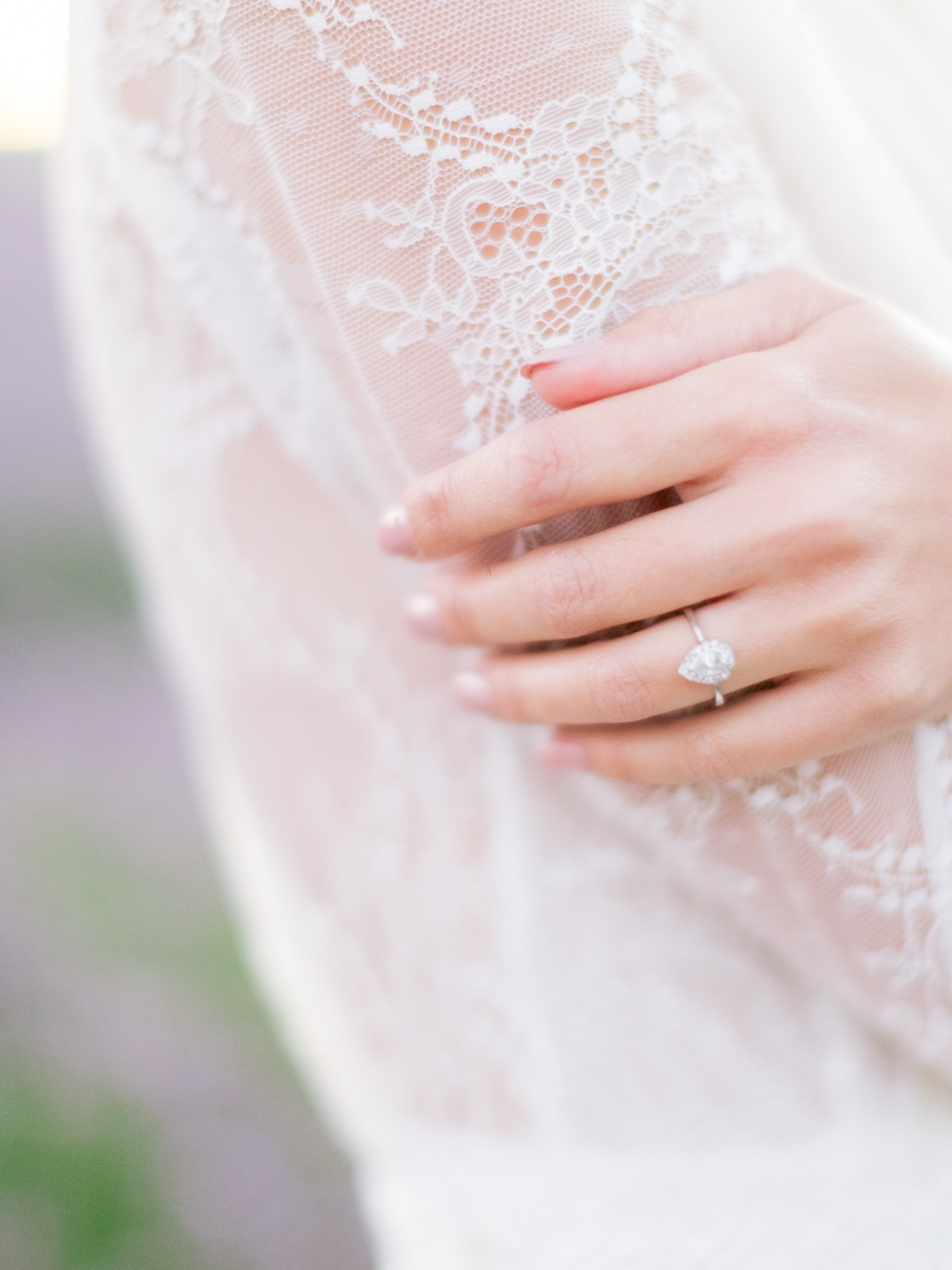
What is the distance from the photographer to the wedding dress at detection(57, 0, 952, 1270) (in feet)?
1.84

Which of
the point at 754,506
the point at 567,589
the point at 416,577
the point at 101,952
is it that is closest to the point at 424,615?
the point at 416,577

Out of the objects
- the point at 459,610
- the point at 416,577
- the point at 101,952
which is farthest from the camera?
the point at 101,952

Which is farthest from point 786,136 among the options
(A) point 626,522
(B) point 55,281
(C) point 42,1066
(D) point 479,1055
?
(B) point 55,281

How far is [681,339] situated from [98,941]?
8.11 feet

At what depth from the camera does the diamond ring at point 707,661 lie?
0.60m

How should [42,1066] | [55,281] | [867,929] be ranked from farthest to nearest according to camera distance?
[55,281] → [42,1066] → [867,929]

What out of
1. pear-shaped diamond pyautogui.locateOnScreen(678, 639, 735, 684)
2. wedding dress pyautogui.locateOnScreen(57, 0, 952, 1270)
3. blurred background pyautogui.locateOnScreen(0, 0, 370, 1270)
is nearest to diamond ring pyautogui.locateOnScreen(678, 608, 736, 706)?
pear-shaped diamond pyautogui.locateOnScreen(678, 639, 735, 684)

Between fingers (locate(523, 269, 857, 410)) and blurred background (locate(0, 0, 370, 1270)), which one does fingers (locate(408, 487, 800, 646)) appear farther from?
blurred background (locate(0, 0, 370, 1270))

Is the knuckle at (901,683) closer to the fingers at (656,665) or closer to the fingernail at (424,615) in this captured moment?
the fingers at (656,665)

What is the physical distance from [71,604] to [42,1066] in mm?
1462

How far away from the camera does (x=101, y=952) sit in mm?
2559

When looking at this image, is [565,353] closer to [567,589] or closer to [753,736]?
[567,589]

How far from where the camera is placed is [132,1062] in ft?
7.84

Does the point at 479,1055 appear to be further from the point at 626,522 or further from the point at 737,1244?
the point at 626,522
